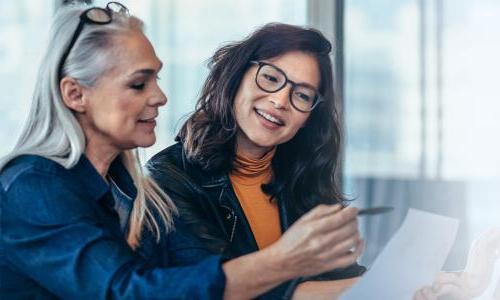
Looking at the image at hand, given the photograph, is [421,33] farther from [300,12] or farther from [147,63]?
[147,63]

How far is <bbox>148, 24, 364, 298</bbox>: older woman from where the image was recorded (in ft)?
3.10

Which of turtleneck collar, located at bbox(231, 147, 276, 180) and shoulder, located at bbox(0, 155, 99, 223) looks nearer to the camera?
shoulder, located at bbox(0, 155, 99, 223)

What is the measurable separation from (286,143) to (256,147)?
0.15ft

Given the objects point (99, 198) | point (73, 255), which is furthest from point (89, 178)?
point (73, 255)

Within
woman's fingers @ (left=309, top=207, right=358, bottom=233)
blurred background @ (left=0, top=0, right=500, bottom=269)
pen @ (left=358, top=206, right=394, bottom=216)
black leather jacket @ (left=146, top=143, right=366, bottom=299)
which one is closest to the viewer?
woman's fingers @ (left=309, top=207, right=358, bottom=233)

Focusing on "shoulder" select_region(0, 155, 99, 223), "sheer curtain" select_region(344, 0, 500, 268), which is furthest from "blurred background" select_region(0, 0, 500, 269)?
"shoulder" select_region(0, 155, 99, 223)

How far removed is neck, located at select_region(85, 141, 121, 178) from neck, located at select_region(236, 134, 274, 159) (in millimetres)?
176

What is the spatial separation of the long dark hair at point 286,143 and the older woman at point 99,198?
96mm

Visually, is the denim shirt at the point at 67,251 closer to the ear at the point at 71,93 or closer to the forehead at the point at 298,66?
the ear at the point at 71,93

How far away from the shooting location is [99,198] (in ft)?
2.77

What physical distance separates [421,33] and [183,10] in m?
0.39

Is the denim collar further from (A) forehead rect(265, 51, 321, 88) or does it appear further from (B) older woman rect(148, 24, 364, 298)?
(A) forehead rect(265, 51, 321, 88)

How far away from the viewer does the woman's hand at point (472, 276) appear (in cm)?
96

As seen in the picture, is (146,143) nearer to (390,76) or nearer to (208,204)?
(208,204)
